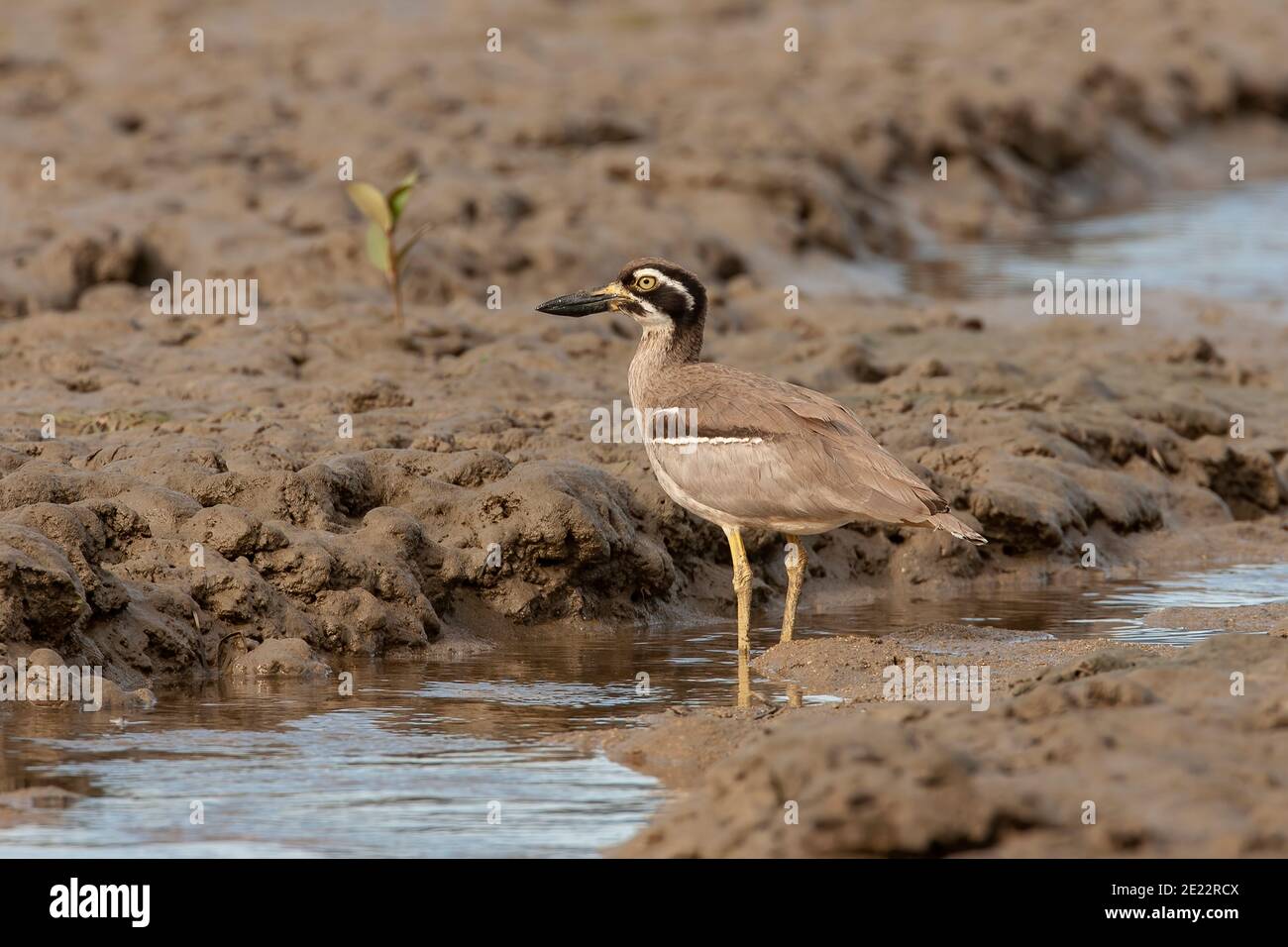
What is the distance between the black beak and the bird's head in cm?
5

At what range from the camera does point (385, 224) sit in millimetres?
12992

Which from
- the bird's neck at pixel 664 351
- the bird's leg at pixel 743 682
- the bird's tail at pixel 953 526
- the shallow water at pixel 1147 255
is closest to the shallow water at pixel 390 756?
the bird's leg at pixel 743 682

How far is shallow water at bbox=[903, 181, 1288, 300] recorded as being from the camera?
17.3m

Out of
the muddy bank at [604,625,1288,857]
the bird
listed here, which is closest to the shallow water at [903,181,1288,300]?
the bird

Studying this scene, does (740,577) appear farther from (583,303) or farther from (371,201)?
(371,201)

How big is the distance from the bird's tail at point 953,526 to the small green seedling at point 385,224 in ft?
17.5

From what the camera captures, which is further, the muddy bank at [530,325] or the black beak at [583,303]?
the black beak at [583,303]

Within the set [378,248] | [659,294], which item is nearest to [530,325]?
[378,248]

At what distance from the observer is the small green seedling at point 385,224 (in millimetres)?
12859

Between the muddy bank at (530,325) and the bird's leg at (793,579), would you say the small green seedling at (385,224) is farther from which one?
the bird's leg at (793,579)

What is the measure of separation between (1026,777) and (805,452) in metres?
3.23

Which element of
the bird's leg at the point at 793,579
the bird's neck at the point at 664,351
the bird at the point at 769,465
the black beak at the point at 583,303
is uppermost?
the black beak at the point at 583,303
